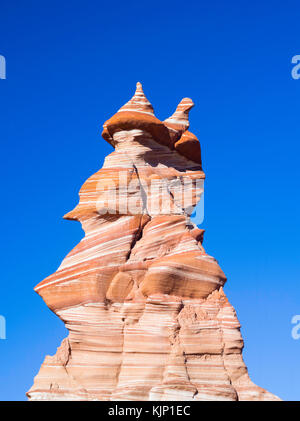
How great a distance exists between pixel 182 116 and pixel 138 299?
1019cm

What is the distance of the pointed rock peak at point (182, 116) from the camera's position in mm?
39250

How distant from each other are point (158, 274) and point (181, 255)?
4.81 ft

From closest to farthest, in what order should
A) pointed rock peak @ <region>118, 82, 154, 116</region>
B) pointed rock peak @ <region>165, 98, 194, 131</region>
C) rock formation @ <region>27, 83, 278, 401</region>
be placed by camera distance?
1. rock formation @ <region>27, 83, 278, 401</region>
2. pointed rock peak @ <region>118, 82, 154, 116</region>
3. pointed rock peak @ <region>165, 98, 194, 131</region>

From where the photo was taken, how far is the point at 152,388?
104 feet

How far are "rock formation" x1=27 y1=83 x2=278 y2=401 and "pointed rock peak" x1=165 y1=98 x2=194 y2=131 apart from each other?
2.08 metres

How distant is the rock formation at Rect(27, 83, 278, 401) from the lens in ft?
106

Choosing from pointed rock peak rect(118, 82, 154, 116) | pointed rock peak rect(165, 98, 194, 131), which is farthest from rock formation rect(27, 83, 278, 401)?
pointed rock peak rect(165, 98, 194, 131)

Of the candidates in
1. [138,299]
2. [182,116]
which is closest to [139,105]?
[182,116]

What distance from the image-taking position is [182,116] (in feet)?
130

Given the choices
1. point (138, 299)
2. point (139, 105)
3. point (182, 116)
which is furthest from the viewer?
point (182, 116)

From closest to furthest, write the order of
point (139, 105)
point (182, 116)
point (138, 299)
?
point (138, 299) → point (139, 105) → point (182, 116)

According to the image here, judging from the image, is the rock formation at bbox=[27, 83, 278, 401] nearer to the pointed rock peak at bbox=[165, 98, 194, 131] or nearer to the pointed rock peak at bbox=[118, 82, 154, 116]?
the pointed rock peak at bbox=[118, 82, 154, 116]

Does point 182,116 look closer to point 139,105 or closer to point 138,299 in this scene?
point 139,105
